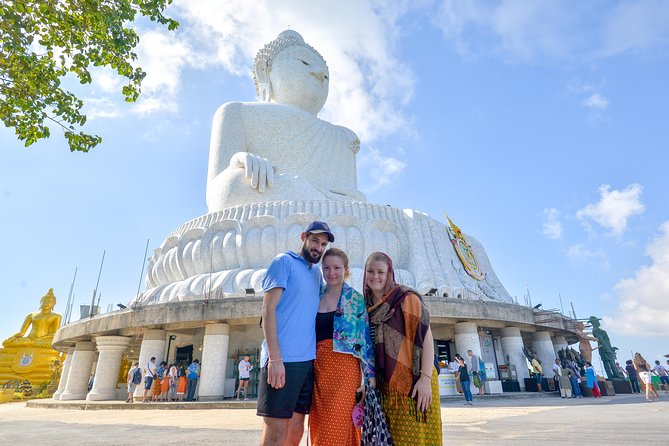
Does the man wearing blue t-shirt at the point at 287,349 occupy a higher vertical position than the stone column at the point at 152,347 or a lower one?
lower

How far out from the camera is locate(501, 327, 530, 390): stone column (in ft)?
36.6

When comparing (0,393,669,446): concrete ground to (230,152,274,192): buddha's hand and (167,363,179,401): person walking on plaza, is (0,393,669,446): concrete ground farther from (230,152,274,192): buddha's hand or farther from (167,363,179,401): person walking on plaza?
(230,152,274,192): buddha's hand

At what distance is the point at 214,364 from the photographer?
9344 millimetres

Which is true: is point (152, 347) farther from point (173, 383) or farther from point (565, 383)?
point (565, 383)

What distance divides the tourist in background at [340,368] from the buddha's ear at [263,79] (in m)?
18.0

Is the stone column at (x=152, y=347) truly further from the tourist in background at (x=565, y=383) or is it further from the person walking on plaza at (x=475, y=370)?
the tourist in background at (x=565, y=383)

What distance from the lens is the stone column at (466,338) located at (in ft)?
34.5

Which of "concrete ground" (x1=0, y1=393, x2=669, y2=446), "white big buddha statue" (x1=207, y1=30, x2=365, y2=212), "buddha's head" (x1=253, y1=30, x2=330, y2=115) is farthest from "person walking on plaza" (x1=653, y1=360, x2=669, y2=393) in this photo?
"buddha's head" (x1=253, y1=30, x2=330, y2=115)

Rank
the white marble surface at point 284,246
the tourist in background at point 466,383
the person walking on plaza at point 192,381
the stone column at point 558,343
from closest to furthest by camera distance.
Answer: the tourist in background at point 466,383
the person walking on plaza at point 192,381
the white marble surface at point 284,246
the stone column at point 558,343

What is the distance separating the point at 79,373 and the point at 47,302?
12.3m

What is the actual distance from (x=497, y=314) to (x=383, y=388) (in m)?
9.75

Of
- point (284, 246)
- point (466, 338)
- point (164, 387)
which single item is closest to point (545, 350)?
point (466, 338)

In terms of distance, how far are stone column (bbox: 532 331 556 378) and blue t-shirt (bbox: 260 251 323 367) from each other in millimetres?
12379

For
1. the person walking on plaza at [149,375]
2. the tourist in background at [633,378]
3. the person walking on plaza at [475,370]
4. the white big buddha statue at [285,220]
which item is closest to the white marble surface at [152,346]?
the person walking on plaza at [149,375]
